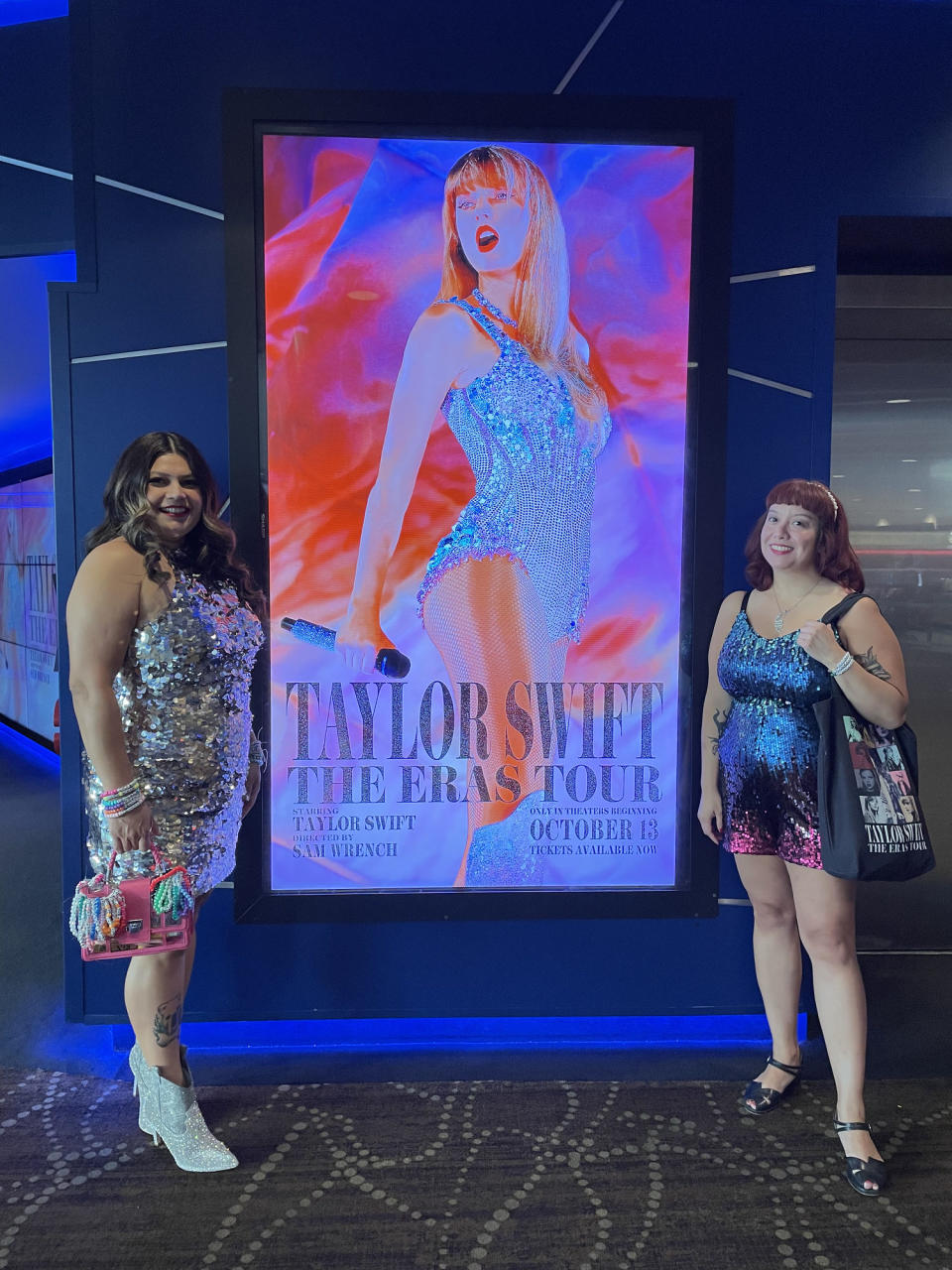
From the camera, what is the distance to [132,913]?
2039 millimetres

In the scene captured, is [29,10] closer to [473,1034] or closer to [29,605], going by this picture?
[473,1034]

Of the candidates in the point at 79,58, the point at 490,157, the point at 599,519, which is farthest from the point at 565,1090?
the point at 79,58

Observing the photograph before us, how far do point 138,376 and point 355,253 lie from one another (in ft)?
2.46

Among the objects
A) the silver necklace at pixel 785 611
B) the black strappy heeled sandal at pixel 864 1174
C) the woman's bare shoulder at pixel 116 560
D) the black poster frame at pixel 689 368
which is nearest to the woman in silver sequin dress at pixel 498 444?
the black poster frame at pixel 689 368

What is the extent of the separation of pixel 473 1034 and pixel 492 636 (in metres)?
1.31

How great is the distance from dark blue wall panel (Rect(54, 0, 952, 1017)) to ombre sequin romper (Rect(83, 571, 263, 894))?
671 millimetres

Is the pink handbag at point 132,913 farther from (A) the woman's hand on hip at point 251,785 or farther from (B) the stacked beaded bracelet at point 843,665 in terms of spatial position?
(B) the stacked beaded bracelet at point 843,665

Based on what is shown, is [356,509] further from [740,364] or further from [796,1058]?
[796,1058]

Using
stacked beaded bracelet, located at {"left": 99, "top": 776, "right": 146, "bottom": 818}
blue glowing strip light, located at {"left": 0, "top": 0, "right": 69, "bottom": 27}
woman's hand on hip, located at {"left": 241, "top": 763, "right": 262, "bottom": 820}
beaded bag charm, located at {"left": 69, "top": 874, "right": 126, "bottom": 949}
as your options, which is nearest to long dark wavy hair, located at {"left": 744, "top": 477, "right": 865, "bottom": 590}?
woman's hand on hip, located at {"left": 241, "top": 763, "right": 262, "bottom": 820}

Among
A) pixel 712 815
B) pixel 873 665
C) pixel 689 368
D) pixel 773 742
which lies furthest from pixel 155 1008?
pixel 689 368

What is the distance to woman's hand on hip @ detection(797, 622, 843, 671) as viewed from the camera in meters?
2.09

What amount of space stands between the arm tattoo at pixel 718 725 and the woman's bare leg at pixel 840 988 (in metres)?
0.40

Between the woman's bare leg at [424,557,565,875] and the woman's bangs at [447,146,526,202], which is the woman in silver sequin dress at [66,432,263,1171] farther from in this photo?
the woman's bangs at [447,146,526,202]

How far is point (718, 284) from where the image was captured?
8.79 feet
